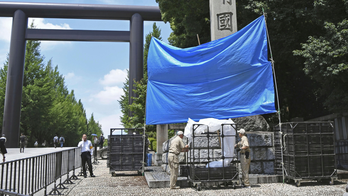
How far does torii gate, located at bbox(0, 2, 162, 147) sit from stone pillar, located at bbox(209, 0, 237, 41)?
17055mm

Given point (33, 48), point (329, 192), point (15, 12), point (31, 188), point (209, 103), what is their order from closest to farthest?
point (31, 188) < point (329, 192) < point (209, 103) < point (15, 12) < point (33, 48)

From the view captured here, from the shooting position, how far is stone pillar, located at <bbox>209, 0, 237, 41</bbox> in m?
12.7

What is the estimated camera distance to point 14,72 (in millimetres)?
29609

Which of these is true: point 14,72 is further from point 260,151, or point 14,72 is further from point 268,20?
point 260,151

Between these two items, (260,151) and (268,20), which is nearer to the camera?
(260,151)

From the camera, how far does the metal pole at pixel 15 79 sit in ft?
95.8

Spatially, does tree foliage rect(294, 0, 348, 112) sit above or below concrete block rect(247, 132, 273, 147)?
above

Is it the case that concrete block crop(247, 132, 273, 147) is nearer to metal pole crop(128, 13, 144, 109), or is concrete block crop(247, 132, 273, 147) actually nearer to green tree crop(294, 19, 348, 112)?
green tree crop(294, 19, 348, 112)

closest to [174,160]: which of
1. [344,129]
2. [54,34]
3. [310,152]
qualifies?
[310,152]

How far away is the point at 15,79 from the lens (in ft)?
97.0

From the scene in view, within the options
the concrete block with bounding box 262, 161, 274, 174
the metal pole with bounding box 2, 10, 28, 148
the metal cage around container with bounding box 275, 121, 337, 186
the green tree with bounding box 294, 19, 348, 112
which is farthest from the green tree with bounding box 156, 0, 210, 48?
the metal pole with bounding box 2, 10, 28, 148

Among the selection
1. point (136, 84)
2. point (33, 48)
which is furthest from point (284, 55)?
point (33, 48)

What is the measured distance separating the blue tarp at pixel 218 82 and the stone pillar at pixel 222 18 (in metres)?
2.92

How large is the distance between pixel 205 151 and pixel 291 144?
106 inches
